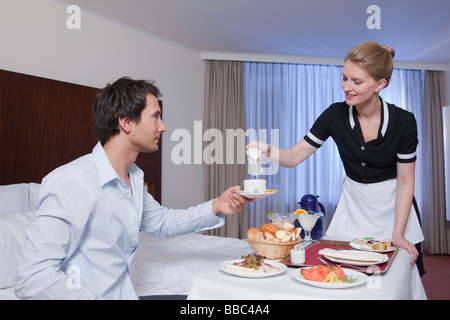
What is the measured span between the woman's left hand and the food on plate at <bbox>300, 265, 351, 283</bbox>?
55 cm

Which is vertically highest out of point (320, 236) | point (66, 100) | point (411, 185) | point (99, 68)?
point (99, 68)

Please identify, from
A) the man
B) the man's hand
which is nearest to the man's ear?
the man

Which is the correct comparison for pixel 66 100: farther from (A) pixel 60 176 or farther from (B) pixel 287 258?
(B) pixel 287 258

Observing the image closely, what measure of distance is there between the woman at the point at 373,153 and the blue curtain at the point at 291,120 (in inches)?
143

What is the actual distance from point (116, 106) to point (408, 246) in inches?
51.9

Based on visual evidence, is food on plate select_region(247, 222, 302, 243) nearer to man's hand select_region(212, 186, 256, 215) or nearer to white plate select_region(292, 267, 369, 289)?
Answer: man's hand select_region(212, 186, 256, 215)

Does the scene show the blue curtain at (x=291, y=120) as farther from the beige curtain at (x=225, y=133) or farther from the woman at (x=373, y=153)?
the woman at (x=373, y=153)

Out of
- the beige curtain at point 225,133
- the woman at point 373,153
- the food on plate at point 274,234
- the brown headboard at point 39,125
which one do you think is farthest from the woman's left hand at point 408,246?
the beige curtain at point 225,133

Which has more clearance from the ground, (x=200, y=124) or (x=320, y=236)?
(x=200, y=124)

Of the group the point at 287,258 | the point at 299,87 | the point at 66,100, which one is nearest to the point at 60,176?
the point at 287,258

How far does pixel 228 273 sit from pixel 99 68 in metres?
3.38

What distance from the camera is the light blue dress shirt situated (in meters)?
1.16

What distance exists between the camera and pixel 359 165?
1867 mm

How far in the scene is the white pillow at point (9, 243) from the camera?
2.03m
